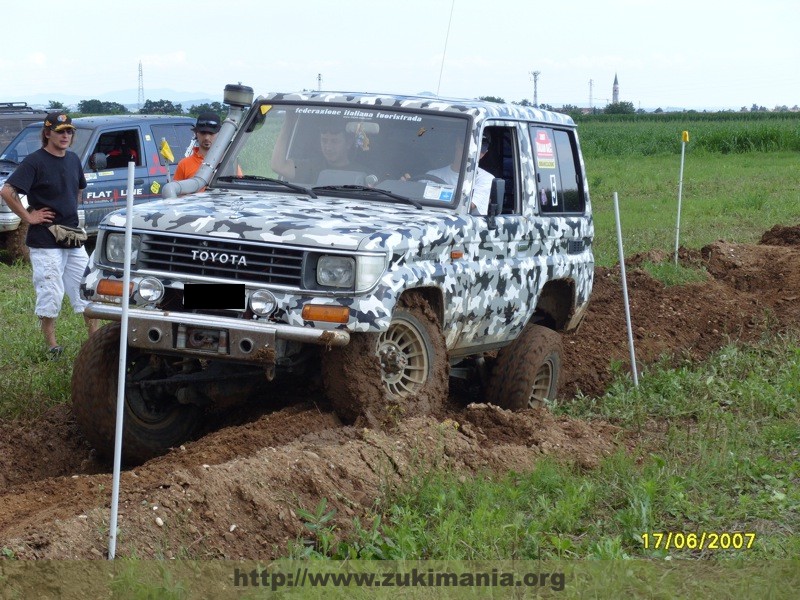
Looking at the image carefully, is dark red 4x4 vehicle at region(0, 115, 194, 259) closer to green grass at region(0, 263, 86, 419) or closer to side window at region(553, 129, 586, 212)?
green grass at region(0, 263, 86, 419)

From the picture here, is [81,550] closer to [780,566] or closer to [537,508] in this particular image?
[537,508]

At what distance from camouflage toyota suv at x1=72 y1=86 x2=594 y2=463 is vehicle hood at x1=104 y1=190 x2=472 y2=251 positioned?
13 millimetres

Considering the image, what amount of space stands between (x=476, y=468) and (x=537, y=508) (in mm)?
668

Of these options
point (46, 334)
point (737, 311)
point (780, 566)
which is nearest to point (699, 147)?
point (737, 311)

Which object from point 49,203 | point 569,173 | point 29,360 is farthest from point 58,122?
point 569,173

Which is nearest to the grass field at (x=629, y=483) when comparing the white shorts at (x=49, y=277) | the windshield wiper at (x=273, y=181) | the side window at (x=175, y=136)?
the white shorts at (x=49, y=277)

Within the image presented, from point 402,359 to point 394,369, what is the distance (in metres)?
0.08

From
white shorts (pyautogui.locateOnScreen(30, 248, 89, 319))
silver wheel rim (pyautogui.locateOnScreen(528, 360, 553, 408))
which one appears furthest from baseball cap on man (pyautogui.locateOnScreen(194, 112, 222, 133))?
silver wheel rim (pyautogui.locateOnScreen(528, 360, 553, 408))

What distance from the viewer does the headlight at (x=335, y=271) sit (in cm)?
603

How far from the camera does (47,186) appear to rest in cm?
914

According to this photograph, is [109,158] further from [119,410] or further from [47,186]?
[119,410]

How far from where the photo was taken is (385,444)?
5910 mm
